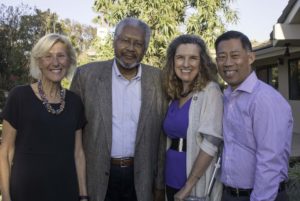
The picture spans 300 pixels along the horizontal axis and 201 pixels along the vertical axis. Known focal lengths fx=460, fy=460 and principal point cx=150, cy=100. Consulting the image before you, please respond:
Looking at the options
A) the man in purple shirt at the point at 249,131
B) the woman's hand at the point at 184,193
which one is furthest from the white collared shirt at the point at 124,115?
the man in purple shirt at the point at 249,131

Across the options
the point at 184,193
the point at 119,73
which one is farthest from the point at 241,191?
the point at 119,73

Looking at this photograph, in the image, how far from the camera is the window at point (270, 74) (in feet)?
59.7

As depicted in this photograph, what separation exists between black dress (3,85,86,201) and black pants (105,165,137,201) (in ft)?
2.01

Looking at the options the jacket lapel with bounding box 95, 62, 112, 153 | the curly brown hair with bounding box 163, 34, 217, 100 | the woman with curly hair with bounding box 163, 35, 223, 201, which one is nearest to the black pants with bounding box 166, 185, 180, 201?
the woman with curly hair with bounding box 163, 35, 223, 201

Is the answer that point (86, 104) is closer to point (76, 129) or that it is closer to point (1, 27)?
point (76, 129)

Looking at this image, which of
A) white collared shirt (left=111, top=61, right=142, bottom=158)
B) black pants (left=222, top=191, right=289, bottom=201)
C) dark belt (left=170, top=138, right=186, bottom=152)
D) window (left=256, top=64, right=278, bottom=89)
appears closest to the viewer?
black pants (left=222, top=191, right=289, bottom=201)

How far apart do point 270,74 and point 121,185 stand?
15.7m

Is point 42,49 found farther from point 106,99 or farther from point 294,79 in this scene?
point 294,79

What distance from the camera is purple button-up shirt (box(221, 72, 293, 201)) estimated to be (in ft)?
10.0

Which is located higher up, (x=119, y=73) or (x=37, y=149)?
(x=119, y=73)

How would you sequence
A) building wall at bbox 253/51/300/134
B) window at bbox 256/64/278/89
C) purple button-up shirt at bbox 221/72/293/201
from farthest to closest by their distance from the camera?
window at bbox 256/64/278/89 → building wall at bbox 253/51/300/134 → purple button-up shirt at bbox 221/72/293/201

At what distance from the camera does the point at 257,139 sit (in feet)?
10.2

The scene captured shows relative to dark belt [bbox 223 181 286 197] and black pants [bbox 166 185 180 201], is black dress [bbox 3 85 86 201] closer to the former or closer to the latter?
black pants [bbox 166 185 180 201]

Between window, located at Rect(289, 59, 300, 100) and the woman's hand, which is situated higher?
window, located at Rect(289, 59, 300, 100)
